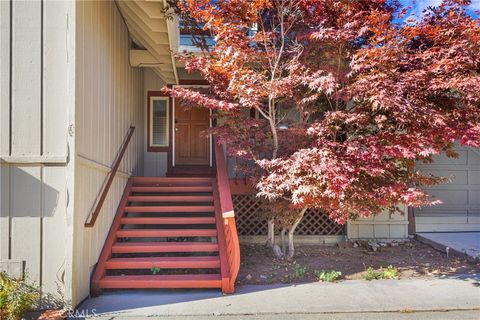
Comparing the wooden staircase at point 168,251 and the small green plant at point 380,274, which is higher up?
the wooden staircase at point 168,251

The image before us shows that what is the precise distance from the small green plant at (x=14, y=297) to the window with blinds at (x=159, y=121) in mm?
4400

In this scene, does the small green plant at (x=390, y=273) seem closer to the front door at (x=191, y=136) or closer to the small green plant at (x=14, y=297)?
the small green plant at (x=14, y=297)

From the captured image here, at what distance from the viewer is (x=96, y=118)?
14.0 ft

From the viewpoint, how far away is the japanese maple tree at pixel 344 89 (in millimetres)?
4195

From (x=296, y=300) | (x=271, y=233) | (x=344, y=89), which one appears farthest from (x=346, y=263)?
(x=344, y=89)

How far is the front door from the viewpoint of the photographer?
762 cm

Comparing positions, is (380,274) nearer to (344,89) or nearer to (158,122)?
(344,89)

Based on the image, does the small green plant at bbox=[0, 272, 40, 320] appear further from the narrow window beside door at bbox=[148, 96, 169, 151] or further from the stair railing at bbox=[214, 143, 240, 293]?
the narrow window beside door at bbox=[148, 96, 169, 151]

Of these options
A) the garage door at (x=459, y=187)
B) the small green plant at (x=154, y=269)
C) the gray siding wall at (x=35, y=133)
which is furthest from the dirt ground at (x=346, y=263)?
the gray siding wall at (x=35, y=133)

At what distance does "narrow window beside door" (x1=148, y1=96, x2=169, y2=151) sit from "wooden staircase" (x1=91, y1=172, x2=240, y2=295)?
176 centimetres

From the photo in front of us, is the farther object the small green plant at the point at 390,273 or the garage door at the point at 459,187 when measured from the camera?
the garage door at the point at 459,187

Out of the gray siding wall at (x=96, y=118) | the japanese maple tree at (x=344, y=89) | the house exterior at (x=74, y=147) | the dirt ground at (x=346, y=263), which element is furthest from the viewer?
the dirt ground at (x=346, y=263)

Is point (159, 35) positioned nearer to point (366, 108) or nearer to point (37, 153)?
point (37, 153)

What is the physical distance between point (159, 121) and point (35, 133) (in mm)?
4076
